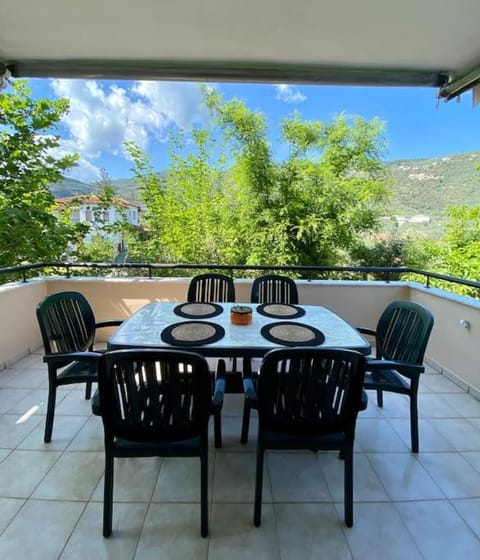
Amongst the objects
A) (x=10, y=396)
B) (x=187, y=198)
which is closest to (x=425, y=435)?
(x=10, y=396)

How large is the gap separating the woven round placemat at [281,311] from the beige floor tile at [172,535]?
1148 millimetres

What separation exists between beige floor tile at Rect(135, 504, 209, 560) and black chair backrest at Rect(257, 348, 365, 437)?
0.50m

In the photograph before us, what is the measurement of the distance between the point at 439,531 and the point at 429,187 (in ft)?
20.3

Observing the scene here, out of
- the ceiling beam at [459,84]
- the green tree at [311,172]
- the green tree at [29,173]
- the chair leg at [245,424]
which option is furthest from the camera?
the green tree at [311,172]

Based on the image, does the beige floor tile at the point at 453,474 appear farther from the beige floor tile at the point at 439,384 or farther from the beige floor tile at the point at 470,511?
the beige floor tile at the point at 439,384

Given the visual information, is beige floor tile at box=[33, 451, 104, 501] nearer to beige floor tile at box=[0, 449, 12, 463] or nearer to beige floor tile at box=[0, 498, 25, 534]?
beige floor tile at box=[0, 498, 25, 534]

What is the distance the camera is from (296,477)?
1600mm

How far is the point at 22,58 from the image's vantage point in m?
2.47

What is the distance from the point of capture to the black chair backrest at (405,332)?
1.79 meters

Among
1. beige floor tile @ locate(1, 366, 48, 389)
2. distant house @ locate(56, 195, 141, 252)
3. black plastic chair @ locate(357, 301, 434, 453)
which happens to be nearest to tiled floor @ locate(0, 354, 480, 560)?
black plastic chair @ locate(357, 301, 434, 453)

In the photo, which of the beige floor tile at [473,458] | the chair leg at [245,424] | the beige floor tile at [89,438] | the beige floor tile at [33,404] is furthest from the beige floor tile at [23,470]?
the beige floor tile at [473,458]

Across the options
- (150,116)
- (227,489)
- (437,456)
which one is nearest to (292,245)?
(150,116)

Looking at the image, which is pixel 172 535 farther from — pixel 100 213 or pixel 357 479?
pixel 100 213

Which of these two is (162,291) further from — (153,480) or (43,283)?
(153,480)
